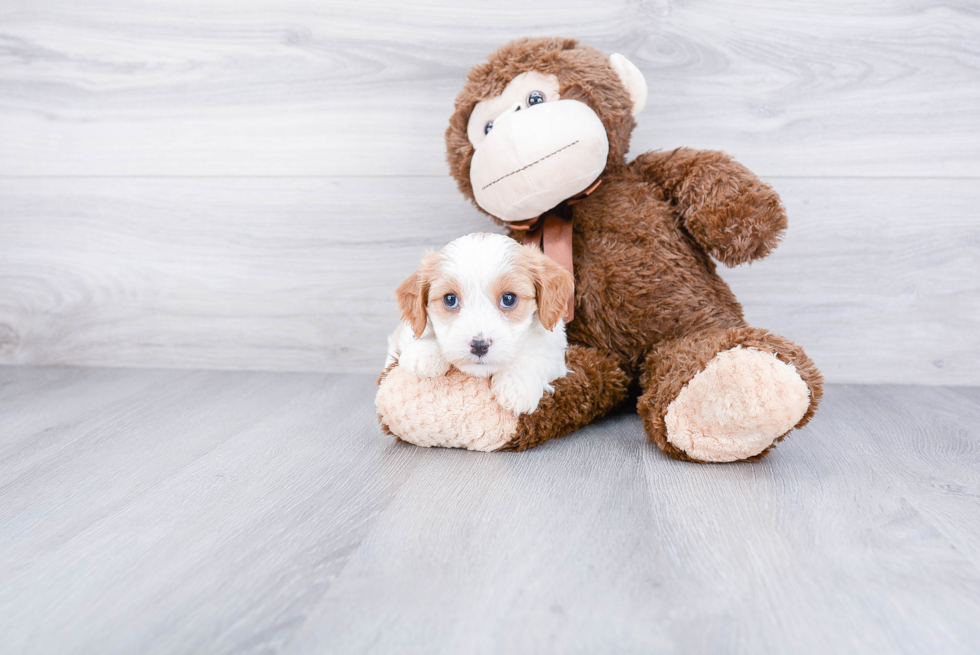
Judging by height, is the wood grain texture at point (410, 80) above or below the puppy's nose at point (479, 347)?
above

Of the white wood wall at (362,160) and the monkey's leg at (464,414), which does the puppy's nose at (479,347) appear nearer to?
the monkey's leg at (464,414)

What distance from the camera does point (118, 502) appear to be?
2.43 ft

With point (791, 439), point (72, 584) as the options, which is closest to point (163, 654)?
point (72, 584)

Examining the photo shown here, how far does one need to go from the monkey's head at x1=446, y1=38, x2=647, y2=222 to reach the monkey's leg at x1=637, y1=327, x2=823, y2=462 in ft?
1.01

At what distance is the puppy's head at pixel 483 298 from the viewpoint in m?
0.80

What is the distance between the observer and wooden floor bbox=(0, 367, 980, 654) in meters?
0.49

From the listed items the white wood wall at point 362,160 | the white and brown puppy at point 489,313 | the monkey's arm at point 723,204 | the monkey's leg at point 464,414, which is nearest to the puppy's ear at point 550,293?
the white and brown puppy at point 489,313

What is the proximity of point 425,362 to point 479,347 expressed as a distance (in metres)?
0.10

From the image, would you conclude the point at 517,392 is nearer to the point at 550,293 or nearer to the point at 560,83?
the point at 550,293

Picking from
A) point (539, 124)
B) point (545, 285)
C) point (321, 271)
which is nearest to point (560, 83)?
point (539, 124)

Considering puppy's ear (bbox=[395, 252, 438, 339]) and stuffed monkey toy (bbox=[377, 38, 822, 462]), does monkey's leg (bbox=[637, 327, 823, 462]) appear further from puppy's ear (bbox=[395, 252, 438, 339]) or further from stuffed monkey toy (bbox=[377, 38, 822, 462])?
puppy's ear (bbox=[395, 252, 438, 339])

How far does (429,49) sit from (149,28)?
580 millimetres

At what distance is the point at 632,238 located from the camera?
992 mm

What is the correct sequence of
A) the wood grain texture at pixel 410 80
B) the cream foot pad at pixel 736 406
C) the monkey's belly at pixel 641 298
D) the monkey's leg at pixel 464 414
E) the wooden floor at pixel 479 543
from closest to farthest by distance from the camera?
the wooden floor at pixel 479 543, the cream foot pad at pixel 736 406, the monkey's leg at pixel 464 414, the monkey's belly at pixel 641 298, the wood grain texture at pixel 410 80
